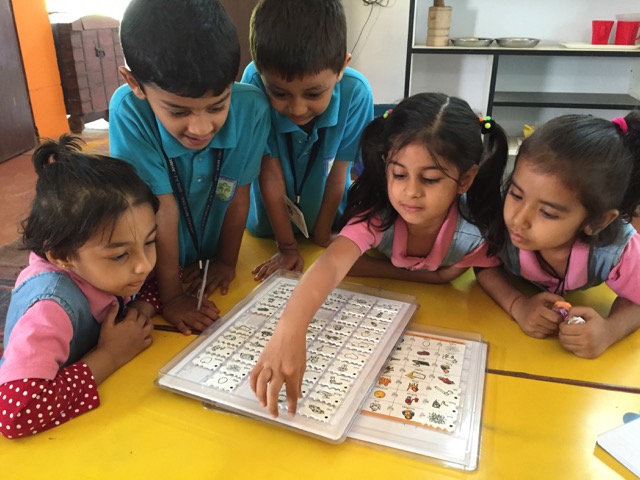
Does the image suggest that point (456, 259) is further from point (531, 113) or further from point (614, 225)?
point (531, 113)

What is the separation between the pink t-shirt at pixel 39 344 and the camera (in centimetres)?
65

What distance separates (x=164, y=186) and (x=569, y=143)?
2.20ft

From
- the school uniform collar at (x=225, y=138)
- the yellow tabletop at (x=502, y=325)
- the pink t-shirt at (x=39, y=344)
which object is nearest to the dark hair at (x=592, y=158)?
the yellow tabletop at (x=502, y=325)

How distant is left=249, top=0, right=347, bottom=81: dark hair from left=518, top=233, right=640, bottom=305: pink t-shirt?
0.51 meters

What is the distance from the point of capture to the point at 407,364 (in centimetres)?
74

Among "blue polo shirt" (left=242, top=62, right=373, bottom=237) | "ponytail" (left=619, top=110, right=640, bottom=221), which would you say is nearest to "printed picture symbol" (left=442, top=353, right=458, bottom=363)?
"ponytail" (left=619, top=110, right=640, bottom=221)

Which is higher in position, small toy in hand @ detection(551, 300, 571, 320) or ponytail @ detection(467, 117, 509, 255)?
ponytail @ detection(467, 117, 509, 255)

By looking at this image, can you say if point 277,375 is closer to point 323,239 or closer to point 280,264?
point 280,264

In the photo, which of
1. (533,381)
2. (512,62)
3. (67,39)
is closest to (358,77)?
(533,381)

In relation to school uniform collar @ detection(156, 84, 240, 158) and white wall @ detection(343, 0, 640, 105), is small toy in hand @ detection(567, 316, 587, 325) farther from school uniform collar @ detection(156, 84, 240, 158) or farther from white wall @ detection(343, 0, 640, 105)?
white wall @ detection(343, 0, 640, 105)

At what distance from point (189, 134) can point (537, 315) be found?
644 mm

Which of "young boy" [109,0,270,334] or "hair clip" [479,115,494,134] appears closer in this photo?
"young boy" [109,0,270,334]

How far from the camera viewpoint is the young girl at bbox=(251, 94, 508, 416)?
84 cm

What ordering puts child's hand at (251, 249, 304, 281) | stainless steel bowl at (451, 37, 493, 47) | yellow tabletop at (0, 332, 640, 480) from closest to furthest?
yellow tabletop at (0, 332, 640, 480) → child's hand at (251, 249, 304, 281) → stainless steel bowl at (451, 37, 493, 47)
